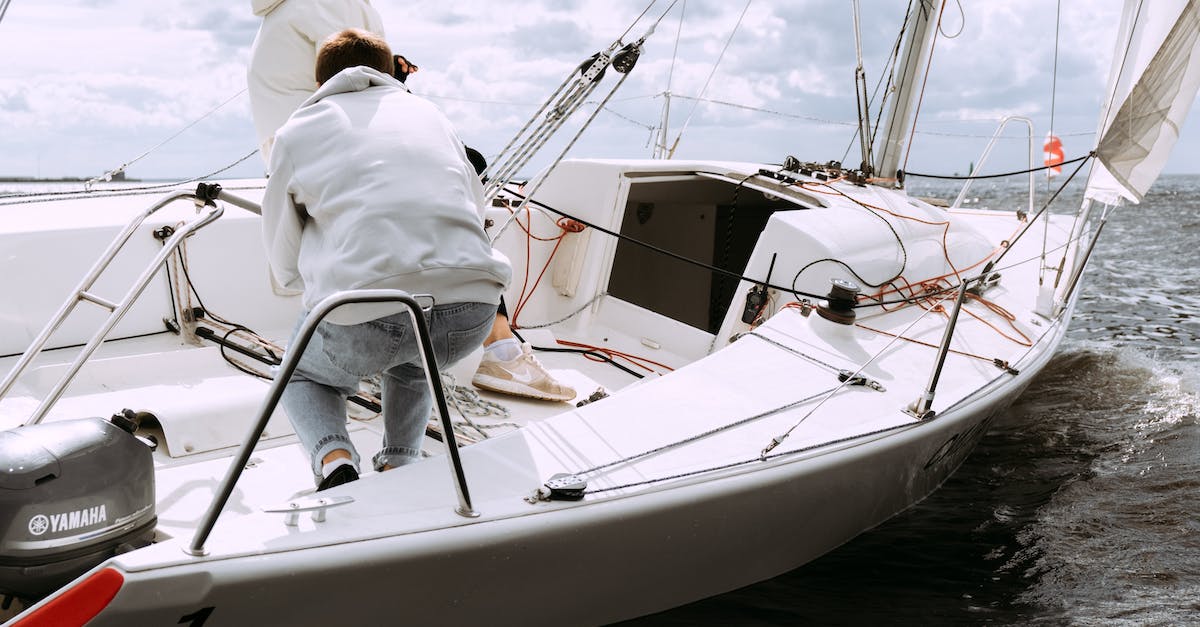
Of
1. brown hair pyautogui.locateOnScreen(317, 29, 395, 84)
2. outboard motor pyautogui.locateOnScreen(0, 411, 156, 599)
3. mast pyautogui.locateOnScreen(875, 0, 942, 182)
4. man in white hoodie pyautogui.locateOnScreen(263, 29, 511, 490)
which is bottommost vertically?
outboard motor pyautogui.locateOnScreen(0, 411, 156, 599)

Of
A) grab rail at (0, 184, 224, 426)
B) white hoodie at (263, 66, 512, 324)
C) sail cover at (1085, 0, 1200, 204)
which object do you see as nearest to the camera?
white hoodie at (263, 66, 512, 324)

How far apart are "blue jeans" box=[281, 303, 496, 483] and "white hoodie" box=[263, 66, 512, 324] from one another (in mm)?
44

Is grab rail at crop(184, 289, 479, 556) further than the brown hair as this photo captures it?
No

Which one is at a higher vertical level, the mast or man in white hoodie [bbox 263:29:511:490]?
the mast

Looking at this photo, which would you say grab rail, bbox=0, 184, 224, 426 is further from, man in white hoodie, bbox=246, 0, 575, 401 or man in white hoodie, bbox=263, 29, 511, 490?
man in white hoodie, bbox=246, 0, 575, 401

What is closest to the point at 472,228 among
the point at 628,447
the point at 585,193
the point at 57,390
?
the point at 628,447

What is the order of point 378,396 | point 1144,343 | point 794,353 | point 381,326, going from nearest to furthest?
point 381,326, point 794,353, point 378,396, point 1144,343

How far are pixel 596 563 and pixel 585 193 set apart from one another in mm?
2786

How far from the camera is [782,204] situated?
17.1 feet

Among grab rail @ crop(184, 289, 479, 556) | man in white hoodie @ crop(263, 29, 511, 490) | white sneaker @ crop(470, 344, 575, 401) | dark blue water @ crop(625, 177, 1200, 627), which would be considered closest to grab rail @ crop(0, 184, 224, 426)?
man in white hoodie @ crop(263, 29, 511, 490)

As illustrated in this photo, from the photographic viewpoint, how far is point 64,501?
1.82 meters

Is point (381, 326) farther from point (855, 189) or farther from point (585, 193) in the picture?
point (855, 189)

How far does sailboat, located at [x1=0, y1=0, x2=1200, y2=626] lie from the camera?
1.84 meters

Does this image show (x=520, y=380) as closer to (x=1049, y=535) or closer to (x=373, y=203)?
(x=373, y=203)
